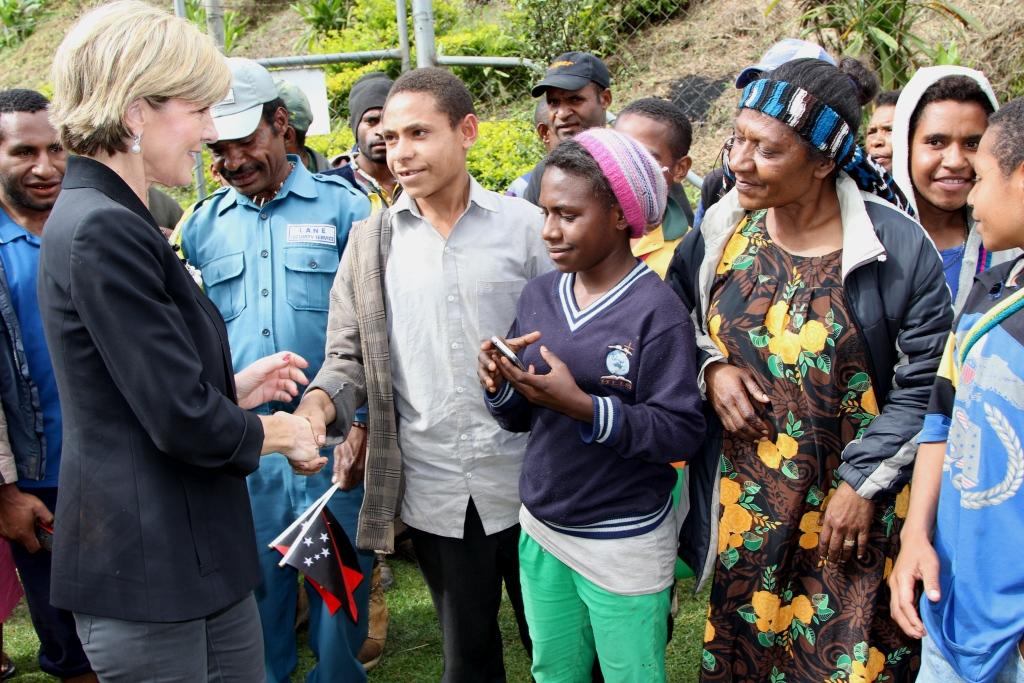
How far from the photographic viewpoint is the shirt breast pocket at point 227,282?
344 cm

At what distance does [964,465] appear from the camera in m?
2.00

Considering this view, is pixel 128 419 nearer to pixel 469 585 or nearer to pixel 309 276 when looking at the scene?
pixel 469 585

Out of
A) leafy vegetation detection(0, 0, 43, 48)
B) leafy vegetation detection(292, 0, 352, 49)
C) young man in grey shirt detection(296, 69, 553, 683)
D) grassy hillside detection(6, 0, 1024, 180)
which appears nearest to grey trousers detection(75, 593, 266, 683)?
young man in grey shirt detection(296, 69, 553, 683)

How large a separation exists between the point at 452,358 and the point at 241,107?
1.39m

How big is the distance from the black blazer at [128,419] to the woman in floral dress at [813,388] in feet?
4.57

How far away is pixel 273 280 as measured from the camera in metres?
3.43

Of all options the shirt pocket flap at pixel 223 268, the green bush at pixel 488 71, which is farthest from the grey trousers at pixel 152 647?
the green bush at pixel 488 71

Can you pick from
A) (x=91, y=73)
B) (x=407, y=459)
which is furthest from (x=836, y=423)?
(x=91, y=73)

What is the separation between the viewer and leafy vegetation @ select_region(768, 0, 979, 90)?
6199mm

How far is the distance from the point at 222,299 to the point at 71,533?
1.57 meters

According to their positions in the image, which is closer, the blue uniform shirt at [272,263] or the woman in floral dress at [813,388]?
the woman in floral dress at [813,388]

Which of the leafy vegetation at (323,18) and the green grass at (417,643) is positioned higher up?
the leafy vegetation at (323,18)

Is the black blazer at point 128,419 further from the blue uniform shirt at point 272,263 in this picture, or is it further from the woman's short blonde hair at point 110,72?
the blue uniform shirt at point 272,263

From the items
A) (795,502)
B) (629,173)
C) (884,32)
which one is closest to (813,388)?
(795,502)
